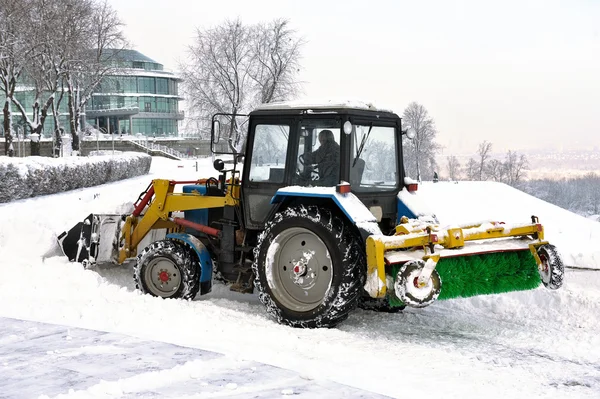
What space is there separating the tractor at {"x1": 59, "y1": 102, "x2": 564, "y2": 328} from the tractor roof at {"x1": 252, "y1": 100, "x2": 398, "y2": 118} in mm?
16

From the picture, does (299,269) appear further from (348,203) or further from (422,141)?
(422,141)

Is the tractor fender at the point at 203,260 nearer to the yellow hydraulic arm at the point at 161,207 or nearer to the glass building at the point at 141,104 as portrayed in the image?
the yellow hydraulic arm at the point at 161,207

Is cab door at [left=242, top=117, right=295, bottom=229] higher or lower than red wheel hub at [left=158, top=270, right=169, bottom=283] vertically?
higher

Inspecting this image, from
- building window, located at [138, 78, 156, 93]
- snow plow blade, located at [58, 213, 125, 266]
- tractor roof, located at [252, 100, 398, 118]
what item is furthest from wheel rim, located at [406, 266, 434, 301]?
building window, located at [138, 78, 156, 93]

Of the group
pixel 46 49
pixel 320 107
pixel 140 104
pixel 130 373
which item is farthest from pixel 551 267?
pixel 140 104

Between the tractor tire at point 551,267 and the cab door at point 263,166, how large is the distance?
9.44ft

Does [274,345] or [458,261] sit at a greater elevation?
[458,261]

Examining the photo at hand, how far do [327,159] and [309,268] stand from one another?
120 centimetres

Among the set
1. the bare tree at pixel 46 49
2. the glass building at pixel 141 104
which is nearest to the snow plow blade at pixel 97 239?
the bare tree at pixel 46 49

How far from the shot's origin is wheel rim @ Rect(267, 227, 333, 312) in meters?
7.42

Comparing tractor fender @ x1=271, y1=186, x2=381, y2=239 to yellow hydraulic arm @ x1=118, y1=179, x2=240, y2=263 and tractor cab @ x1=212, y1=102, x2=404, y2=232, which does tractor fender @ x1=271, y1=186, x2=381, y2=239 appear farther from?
yellow hydraulic arm @ x1=118, y1=179, x2=240, y2=263

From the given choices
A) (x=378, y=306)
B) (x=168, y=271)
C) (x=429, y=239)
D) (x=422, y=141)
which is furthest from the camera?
(x=422, y=141)

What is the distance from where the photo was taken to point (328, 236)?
7117mm

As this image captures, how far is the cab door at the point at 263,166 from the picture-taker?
7973 mm
